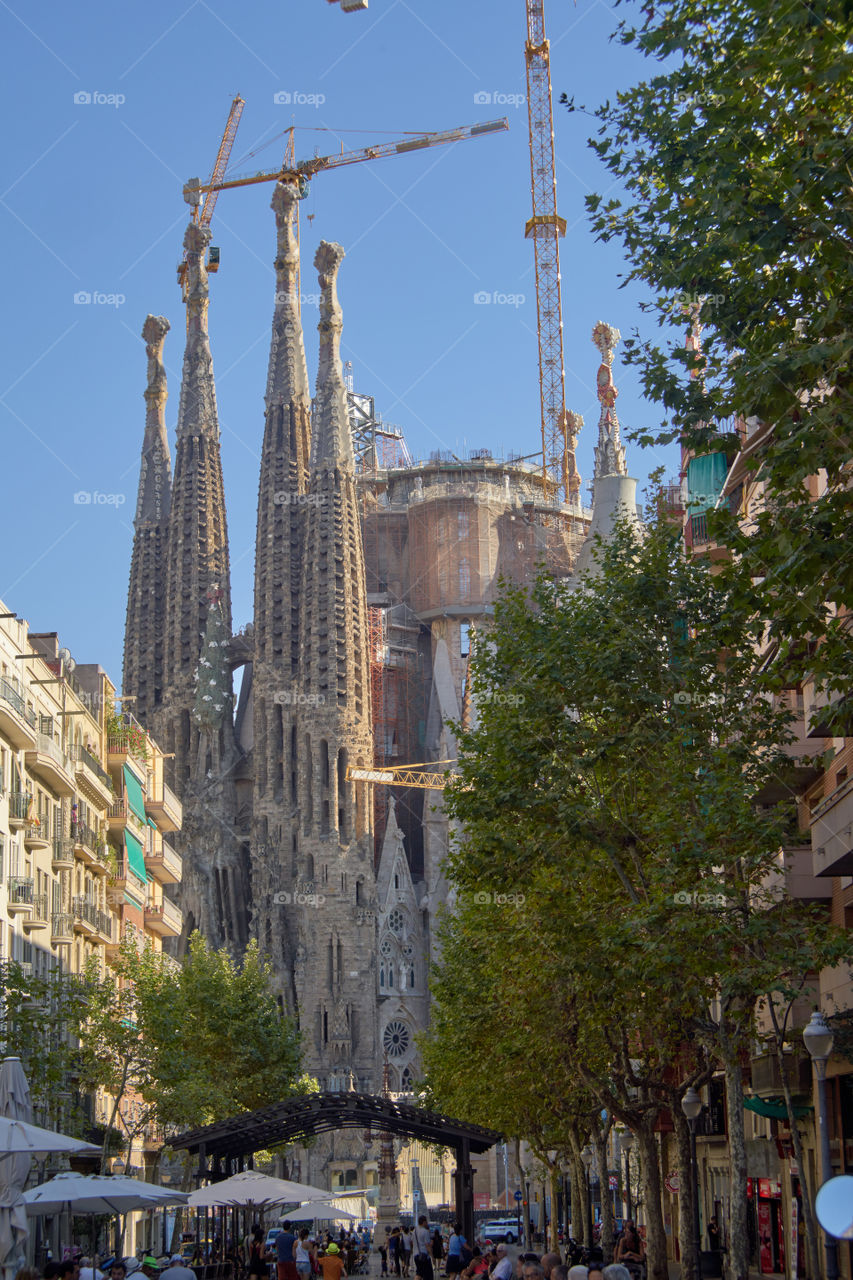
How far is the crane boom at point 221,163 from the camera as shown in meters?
138

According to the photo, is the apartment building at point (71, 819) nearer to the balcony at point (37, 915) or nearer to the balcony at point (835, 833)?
the balcony at point (37, 915)

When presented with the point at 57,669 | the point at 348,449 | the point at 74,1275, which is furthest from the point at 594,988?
the point at 348,449

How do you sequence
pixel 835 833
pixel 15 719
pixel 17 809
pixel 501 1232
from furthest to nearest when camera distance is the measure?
pixel 501 1232
pixel 17 809
pixel 15 719
pixel 835 833

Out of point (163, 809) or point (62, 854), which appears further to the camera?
point (163, 809)

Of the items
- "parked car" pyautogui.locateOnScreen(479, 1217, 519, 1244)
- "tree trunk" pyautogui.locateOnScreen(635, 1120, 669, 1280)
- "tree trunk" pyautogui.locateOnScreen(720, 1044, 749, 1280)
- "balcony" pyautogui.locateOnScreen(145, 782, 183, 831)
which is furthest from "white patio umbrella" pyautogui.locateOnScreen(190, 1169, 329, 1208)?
"balcony" pyautogui.locateOnScreen(145, 782, 183, 831)

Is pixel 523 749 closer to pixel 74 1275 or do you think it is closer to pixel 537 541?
pixel 74 1275

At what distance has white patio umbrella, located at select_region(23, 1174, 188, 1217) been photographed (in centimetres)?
2381

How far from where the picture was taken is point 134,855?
5766cm

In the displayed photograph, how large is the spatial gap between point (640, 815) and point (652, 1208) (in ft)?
23.6

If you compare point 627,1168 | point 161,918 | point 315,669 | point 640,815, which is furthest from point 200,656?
point 640,815

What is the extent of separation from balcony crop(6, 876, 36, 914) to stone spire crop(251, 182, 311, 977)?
6274 centimetres

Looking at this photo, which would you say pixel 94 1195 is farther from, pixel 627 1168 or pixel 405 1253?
pixel 627 1168

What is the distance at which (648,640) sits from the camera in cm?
2820

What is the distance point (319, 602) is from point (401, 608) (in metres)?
15.2
